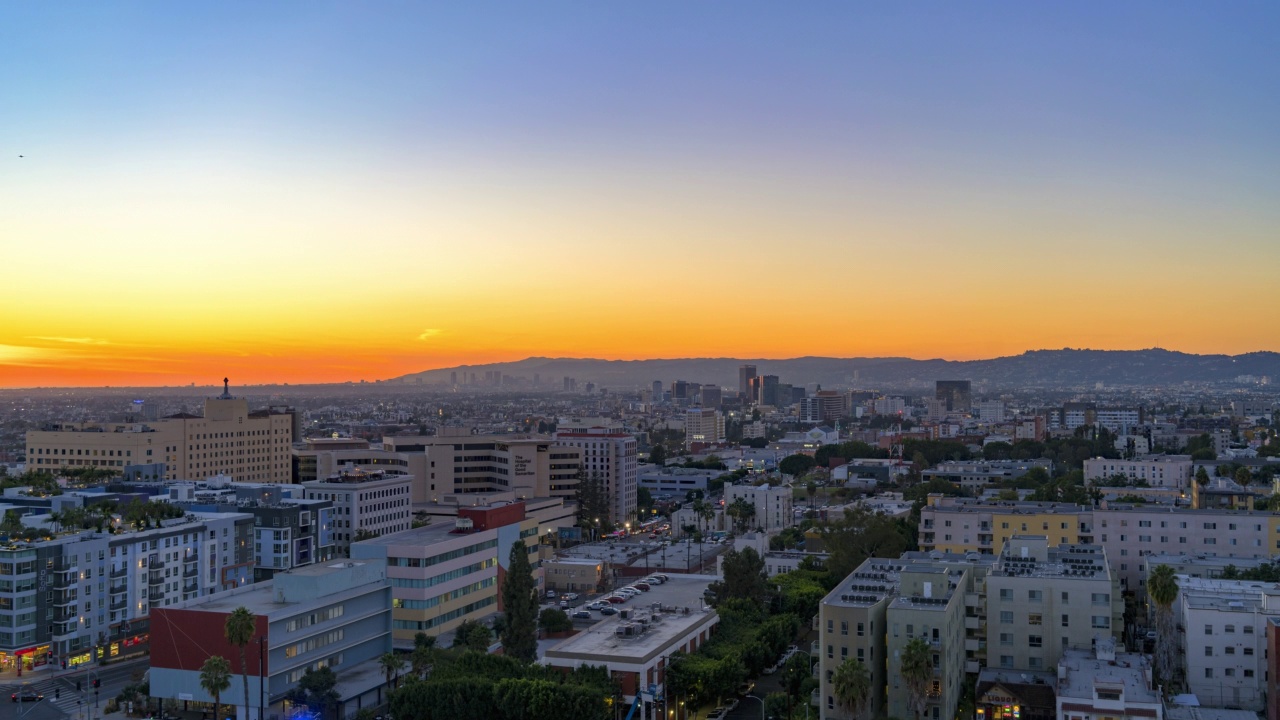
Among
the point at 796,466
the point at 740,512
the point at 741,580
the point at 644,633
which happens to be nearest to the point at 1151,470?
the point at 740,512

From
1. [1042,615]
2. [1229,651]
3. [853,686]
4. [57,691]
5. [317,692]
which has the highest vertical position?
[1042,615]

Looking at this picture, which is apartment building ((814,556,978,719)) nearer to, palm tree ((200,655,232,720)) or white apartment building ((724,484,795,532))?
palm tree ((200,655,232,720))

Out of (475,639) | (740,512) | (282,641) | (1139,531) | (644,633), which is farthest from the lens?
(740,512)

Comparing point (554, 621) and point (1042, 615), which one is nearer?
point (1042, 615)

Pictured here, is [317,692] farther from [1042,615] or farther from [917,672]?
[1042,615]

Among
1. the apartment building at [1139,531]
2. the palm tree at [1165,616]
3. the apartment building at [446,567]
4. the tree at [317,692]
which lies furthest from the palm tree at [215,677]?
the apartment building at [1139,531]

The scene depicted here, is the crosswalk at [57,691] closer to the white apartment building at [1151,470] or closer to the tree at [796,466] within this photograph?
the white apartment building at [1151,470]
